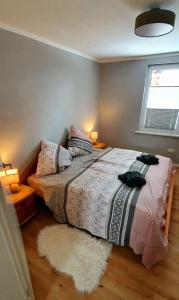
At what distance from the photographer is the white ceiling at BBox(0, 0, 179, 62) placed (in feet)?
4.46

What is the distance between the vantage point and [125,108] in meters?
3.86

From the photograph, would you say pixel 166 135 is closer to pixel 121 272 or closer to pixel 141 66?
pixel 141 66

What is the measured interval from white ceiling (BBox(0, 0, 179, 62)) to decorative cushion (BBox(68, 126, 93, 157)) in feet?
4.77

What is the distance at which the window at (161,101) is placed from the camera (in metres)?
3.34

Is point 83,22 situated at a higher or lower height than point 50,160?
higher

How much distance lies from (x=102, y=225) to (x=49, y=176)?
981 mm

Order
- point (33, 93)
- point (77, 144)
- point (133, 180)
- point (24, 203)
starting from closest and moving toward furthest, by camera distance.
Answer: point (133, 180)
point (24, 203)
point (33, 93)
point (77, 144)

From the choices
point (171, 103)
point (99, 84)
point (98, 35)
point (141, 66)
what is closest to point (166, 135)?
point (171, 103)

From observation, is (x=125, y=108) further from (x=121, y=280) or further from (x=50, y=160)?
(x=121, y=280)

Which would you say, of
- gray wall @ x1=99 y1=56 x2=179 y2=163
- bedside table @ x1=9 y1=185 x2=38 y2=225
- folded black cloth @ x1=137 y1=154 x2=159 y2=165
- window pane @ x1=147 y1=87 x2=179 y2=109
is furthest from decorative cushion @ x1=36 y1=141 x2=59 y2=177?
window pane @ x1=147 y1=87 x2=179 y2=109

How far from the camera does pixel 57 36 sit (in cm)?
216

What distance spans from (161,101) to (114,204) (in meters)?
2.81

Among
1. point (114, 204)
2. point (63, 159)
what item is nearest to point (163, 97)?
point (63, 159)

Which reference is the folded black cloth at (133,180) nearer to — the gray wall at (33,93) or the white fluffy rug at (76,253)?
→ the white fluffy rug at (76,253)
